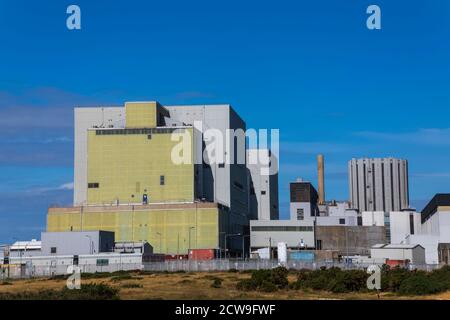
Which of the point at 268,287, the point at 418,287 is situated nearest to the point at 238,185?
the point at 268,287

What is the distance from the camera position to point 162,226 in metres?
159

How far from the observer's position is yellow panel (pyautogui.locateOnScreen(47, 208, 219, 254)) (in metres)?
158

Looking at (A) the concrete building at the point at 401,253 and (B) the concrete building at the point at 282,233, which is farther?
(B) the concrete building at the point at 282,233

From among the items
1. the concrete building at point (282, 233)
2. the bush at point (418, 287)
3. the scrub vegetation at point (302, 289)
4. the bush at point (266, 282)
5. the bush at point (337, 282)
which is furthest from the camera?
the concrete building at point (282, 233)

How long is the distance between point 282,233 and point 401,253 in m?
58.6

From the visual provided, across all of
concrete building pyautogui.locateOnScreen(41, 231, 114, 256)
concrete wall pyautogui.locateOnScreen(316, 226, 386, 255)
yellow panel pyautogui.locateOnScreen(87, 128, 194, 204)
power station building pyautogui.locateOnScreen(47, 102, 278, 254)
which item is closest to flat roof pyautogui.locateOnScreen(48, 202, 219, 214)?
power station building pyautogui.locateOnScreen(47, 102, 278, 254)

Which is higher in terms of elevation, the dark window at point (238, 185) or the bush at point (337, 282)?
the dark window at point (238, 185)

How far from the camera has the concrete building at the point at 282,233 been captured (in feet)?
627

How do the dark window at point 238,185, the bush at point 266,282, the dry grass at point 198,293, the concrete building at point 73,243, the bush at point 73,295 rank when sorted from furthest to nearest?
1. the dark window at point 238,185
2. the concrete building at point 73,243
3. the bush at point 266,282
4. the dry grass at point 198,293
5. the bush at point 73,295

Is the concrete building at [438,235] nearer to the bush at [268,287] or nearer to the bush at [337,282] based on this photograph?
the bush at [337,282]

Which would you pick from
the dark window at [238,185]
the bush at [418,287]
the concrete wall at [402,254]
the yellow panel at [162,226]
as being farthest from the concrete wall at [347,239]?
the bush at [418,287]

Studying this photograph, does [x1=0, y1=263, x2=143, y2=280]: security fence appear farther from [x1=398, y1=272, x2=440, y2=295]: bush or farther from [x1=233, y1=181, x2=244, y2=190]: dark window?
[x1=233, y1=181, x2=244, y2=190]: dark window

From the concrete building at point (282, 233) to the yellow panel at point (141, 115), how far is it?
149 ft
